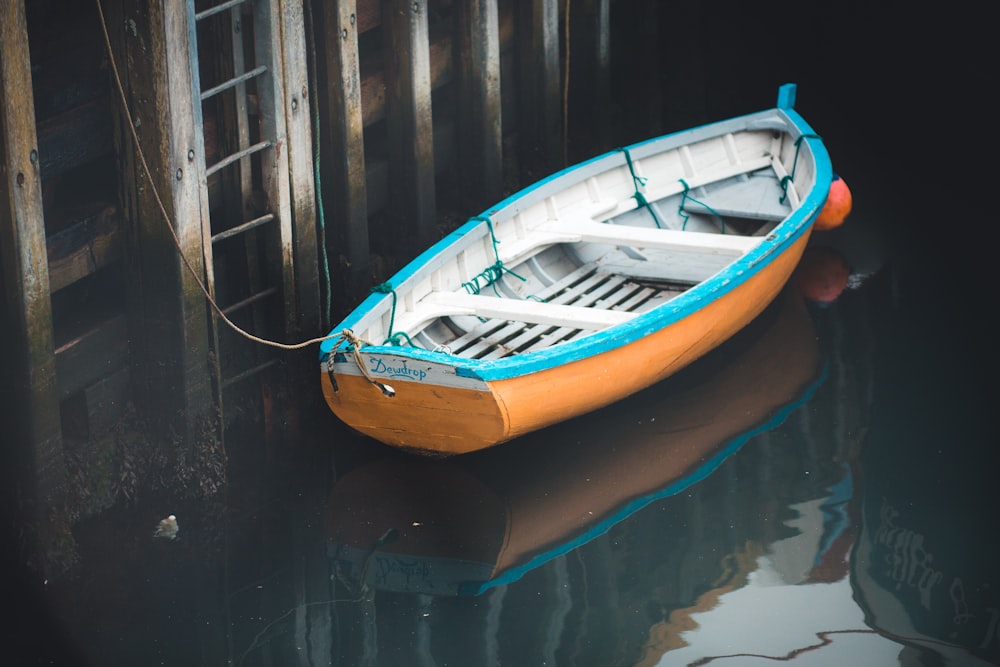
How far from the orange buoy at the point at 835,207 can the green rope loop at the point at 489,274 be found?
2791 millimetres

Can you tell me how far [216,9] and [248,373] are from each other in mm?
1853

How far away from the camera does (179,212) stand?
6285 millimetres

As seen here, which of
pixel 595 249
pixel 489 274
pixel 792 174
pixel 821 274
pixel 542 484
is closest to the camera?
pixel 542 484

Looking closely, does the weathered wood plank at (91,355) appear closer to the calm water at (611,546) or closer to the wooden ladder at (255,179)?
the wooden ladder at (255,179)

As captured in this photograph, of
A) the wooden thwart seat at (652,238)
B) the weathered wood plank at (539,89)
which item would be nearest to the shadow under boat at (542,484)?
the wooden thwart seat at (652,238)

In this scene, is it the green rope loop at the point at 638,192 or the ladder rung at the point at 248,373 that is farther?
the green rope loop at the point at 638,192

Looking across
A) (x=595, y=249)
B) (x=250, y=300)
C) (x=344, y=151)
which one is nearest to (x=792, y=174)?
(x=595, y=249)

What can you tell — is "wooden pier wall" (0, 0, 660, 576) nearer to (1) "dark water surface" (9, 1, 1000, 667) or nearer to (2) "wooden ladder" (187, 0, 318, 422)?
(2) "wooden ladder" (187, 0, 318, 422)

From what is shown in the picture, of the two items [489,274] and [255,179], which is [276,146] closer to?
[255,179]

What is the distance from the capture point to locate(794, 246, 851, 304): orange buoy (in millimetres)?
9188

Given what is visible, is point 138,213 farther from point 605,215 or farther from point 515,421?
point 605,215

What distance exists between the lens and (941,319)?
8695 mm

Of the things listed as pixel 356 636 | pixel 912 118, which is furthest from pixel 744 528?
pixel 912 118

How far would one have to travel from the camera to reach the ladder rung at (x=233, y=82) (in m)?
6.44
